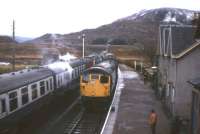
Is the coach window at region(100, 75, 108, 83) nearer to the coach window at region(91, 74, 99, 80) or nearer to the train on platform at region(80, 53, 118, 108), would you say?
the train on platform at region(80, 53, 118, 108)

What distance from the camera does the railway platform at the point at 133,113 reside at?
724 inches

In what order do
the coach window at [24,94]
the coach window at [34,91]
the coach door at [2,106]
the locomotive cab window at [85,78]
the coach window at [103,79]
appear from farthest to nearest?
the locomotive cab window at [85,78]
the coach window at [103,79]
the coach window at [34,91]
the coach window at [24,94]
the coach door at [2,106]

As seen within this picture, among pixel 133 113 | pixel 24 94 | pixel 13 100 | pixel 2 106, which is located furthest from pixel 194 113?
pixel 2 106

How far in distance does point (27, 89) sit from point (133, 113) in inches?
334

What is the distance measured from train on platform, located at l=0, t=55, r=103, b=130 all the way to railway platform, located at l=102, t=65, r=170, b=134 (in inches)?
165

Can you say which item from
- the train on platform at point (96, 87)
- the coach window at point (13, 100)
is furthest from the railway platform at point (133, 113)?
the coach window at point (13, 100)

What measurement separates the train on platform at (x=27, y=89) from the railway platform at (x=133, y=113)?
4.20 meters

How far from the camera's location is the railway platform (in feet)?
60.3

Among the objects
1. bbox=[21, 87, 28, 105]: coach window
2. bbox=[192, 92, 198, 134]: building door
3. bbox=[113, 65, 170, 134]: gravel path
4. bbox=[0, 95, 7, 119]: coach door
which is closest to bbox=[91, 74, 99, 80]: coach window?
bbox=[113, 65, 170, 134]: gravel path

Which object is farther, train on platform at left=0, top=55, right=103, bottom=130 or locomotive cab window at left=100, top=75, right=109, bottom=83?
locomotive cab window at left=100, top=75, right=109, bottom=83

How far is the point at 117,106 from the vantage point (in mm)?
24734

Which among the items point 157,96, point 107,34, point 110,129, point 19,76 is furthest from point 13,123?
point 107,34

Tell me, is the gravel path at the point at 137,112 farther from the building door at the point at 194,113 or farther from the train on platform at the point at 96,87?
the building door at the point at 194,113

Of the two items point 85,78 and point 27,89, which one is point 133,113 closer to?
point 85,78
